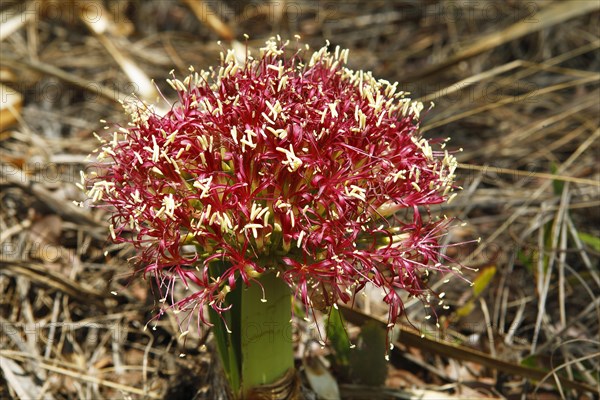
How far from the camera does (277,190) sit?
215 centimetres

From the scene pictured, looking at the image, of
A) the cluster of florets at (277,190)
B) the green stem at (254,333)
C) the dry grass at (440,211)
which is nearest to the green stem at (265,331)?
the green stem at (254,333)

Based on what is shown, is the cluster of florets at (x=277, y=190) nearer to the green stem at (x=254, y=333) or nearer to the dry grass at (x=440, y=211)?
the green stem at (x=254, y=333)

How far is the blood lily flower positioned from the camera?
6.87 ft

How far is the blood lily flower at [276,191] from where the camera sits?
2.09 metres

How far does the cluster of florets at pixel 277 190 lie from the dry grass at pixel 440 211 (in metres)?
0.47

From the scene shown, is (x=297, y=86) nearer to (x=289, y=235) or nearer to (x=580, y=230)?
(x=289, y=235)

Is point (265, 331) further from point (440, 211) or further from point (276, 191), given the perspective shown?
point (440, 211)

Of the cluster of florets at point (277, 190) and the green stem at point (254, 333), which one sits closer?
the cluster of florets at point (277, 190)

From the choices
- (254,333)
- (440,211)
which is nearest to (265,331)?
(254,333)

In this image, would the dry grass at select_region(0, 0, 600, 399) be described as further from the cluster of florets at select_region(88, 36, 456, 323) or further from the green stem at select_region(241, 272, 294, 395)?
the cluster of florets at select_region(88, 36, 456, 323)

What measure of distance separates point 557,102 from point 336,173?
3.39 metres

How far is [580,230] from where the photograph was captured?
369 centimetres

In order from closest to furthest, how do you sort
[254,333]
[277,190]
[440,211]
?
[277,190] < [254,333] < [440,211]

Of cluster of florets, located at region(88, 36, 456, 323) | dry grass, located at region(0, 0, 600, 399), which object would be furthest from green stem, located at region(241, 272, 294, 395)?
dry grass, located at region(0, 0, 600, 399)
